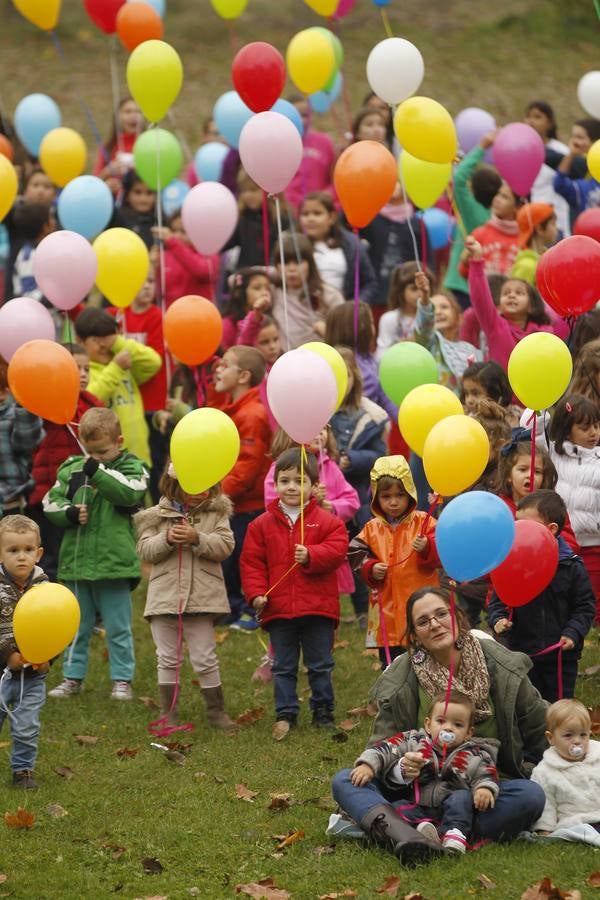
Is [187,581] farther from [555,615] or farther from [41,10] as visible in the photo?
[41,10]

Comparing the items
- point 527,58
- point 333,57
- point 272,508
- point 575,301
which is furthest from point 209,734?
point 527,58

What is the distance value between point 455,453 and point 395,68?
12.2 ft

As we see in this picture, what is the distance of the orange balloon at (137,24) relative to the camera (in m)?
11.5

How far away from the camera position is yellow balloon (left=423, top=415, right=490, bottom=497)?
676cm

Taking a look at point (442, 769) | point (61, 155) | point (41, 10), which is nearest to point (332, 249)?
point (61, 155)

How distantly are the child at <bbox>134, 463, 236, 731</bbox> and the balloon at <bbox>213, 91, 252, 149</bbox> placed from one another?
518cm

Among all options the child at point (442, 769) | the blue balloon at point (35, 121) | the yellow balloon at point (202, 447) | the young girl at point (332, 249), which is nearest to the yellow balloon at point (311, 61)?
the young girl at point (332, 249)

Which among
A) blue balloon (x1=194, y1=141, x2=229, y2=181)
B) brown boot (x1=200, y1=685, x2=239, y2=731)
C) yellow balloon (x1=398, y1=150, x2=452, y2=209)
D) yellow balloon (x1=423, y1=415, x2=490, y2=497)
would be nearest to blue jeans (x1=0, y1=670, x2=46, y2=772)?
brown boot (x1=200, y1=685, x2=239, y2=731)

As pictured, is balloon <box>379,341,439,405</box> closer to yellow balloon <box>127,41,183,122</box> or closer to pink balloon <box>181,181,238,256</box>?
pink balloon <box>181,181,238,256</box>

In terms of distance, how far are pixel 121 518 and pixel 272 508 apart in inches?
42.5

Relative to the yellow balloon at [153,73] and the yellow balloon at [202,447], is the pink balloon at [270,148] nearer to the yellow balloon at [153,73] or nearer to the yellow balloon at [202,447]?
A: the yellow balloon at [153,73]

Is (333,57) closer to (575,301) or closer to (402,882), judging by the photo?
(575,301)

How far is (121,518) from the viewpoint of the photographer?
855cm

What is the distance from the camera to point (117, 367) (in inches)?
399
